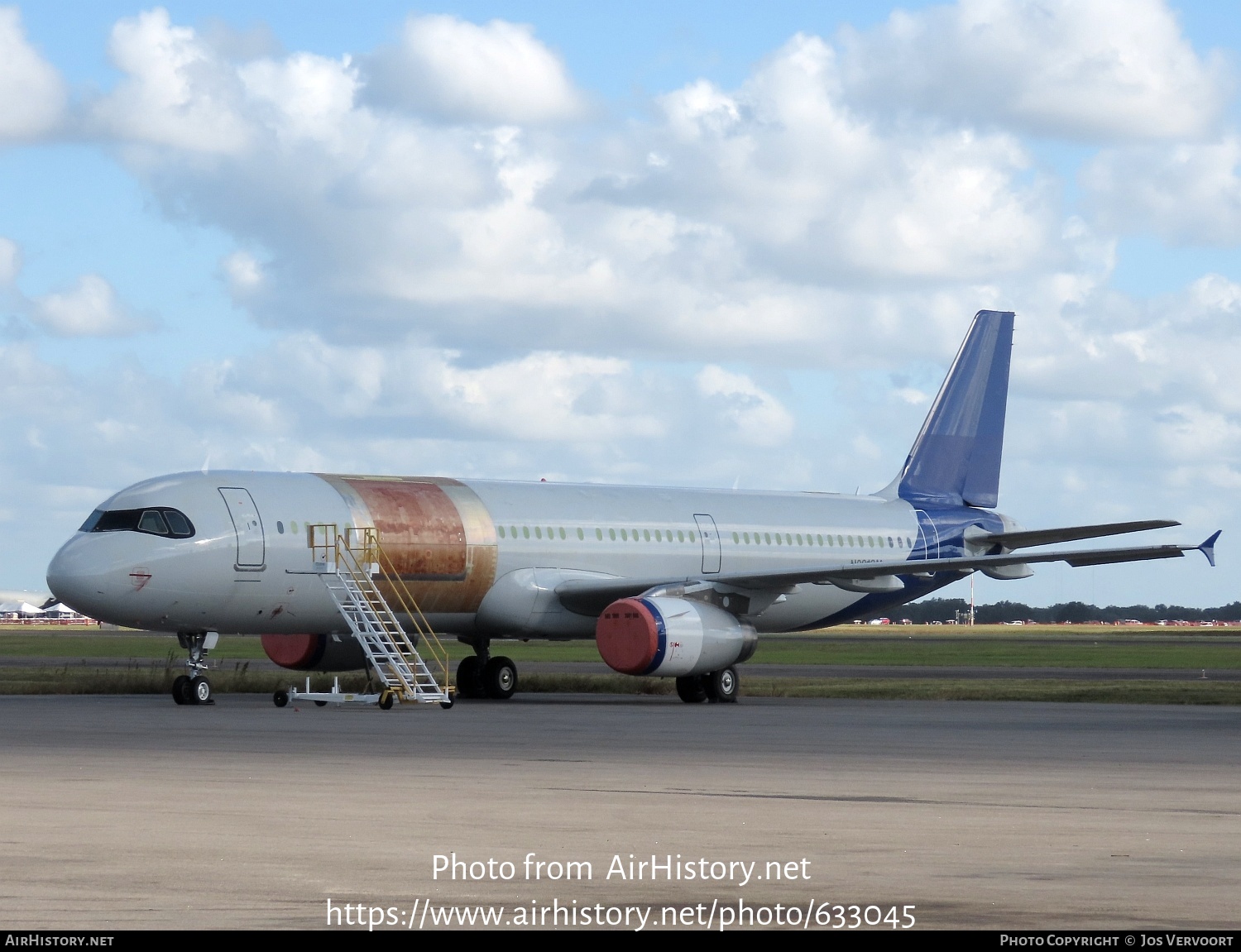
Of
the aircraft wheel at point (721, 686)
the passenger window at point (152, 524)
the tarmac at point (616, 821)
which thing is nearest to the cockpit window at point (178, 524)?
the passenger window at point (152, 524)

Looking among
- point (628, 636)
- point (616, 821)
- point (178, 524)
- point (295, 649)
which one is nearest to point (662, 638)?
point (628, 636)

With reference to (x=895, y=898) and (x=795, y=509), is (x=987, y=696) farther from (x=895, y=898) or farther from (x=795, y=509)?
(x=895, y=898)

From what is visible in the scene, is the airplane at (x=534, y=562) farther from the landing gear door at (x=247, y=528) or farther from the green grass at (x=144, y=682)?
the green grass at (x=144, y=682)

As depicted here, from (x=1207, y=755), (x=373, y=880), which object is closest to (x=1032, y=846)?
(x=373, y=880)

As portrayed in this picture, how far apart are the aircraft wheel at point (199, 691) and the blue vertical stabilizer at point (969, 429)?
1966 centimetres

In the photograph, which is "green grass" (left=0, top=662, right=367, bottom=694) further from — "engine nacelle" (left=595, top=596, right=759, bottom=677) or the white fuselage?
"engine nacelle" (left=595, top=596, right=759, bottom=677)

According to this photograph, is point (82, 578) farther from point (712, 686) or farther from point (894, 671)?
point (894, 671)

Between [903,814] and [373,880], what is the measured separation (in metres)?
5.29

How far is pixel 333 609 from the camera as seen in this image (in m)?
34.2

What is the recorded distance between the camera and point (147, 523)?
32.4 meters

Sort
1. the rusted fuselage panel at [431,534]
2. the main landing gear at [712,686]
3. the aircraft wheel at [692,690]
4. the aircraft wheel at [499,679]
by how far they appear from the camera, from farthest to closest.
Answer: the aircraft wheel at [499,679], the aircraft wheel at [692,690], the main landing gear at [712,686], the rusted fuselage panel at [431,534]

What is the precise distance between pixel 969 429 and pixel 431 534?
16.8 metres

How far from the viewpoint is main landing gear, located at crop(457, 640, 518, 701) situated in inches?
1469

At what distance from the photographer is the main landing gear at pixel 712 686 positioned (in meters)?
35.5
